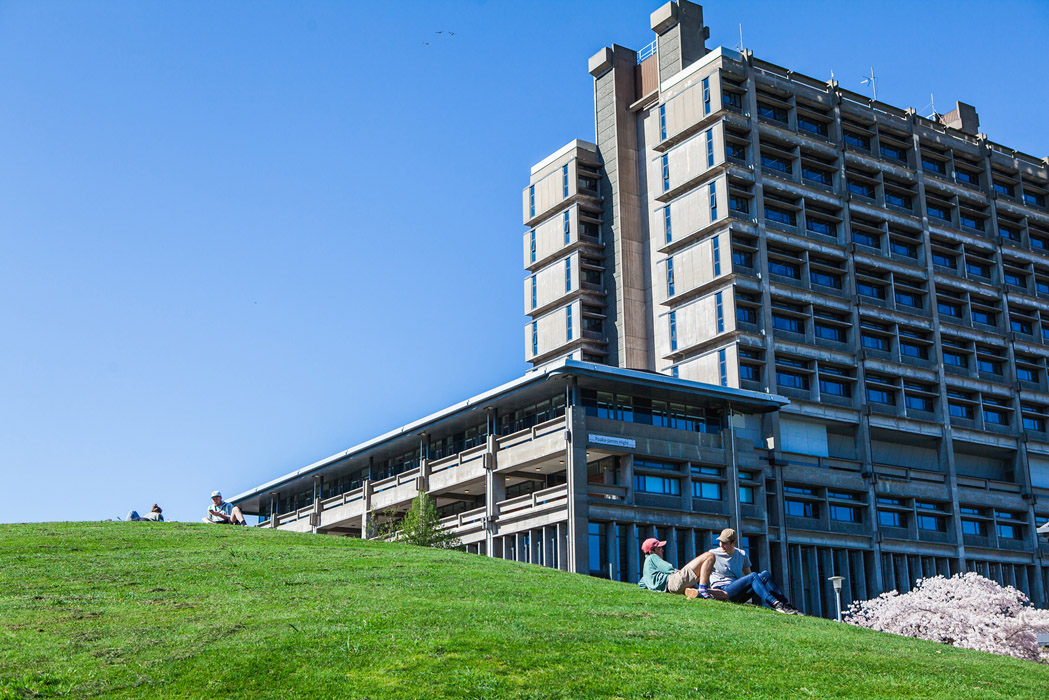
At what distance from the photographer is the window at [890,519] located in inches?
3105

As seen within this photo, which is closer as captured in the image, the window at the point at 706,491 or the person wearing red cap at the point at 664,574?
the person wearing red cap at the point at 664,574

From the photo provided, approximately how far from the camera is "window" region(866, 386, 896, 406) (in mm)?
84000

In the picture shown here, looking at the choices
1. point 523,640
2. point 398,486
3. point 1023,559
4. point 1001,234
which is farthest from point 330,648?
point 1001,234

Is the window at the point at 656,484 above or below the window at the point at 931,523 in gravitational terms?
above

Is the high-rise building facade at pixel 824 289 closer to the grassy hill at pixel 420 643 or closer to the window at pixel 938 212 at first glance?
the window at pixel 938 212

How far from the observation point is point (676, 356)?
8294cm

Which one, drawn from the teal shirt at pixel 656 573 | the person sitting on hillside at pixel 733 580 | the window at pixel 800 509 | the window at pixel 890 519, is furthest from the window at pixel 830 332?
the person sitting on hillside at pixel 733 580

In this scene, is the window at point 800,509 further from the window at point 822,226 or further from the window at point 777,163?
the window at point 777,163

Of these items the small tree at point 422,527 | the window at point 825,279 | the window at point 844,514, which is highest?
the window at point 825,279

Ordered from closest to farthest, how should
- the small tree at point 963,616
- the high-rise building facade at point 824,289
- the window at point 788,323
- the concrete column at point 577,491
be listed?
the small tree at point 963,616 < the concrete column at point 577,491 < the high-rise building facade at point 824,289 < the window at point 788,323

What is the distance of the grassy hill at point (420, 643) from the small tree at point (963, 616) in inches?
994

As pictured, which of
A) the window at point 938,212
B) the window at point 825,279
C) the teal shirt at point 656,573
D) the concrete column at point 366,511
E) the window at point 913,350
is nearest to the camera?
the teal shirt at point 656,573

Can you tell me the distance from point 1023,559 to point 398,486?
46.5 metres

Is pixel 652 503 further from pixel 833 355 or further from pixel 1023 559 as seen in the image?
pixel 1023 559
